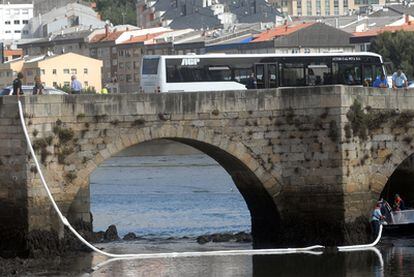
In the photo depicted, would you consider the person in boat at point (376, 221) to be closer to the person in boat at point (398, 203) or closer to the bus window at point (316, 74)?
the person in boat at point (398, 203)

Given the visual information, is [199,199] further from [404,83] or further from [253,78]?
[404,83]

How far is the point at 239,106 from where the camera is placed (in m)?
41.6

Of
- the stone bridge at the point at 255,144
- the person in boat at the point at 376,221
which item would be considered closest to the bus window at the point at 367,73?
the stone bridge at the point at 255,144

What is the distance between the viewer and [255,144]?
4162 cm

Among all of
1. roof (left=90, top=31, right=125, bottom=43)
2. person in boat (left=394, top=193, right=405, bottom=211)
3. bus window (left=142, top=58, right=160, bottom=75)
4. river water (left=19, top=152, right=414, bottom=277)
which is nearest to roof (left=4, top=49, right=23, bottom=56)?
roof (left=90, top=31, right=125, bottom=43)

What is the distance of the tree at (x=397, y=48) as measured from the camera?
124938 millimetres

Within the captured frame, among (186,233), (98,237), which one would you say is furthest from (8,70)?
(98,237)

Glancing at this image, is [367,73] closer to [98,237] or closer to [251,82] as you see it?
[251,82]

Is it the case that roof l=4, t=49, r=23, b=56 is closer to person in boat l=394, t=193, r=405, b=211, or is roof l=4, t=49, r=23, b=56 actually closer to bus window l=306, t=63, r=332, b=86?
bus window l=306, t=63, r=332, b=86

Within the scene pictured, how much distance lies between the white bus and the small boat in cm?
815

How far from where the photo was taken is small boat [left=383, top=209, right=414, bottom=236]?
147ft

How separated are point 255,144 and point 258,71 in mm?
11419

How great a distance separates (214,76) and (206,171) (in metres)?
36.1

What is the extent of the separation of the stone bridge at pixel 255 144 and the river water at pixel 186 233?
1.29 m
